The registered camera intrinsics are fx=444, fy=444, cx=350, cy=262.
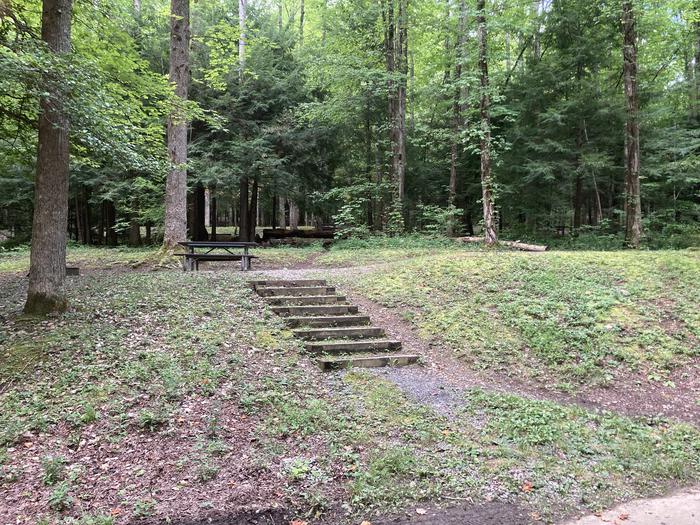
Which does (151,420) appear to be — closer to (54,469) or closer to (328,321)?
(54,469)

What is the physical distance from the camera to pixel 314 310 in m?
7.96

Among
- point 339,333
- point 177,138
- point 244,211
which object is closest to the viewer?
point 339,333

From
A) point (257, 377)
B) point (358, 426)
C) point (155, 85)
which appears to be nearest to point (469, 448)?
point (358, 426)

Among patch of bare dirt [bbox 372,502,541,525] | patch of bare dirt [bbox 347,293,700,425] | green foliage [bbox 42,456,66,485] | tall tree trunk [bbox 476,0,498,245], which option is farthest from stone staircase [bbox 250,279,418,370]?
tall tree trunk [bbox 476,0,498,245]

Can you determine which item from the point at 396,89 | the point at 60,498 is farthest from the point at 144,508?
the point at 396,89

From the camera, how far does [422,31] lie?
18578 mm

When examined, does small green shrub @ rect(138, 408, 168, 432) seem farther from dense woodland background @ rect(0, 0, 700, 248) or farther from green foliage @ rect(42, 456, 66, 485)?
dense woodland background @ rect(0, 0, 700, 248)

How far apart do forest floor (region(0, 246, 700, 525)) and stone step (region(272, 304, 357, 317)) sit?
0.36m

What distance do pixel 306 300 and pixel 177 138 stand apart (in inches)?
276

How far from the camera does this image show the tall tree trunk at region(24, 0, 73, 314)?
6371mm

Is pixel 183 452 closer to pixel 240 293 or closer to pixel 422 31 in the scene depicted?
pixel 240 293

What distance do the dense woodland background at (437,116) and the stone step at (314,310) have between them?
25.0 ft

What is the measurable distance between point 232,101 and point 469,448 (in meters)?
17.6

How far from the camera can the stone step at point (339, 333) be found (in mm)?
7012
